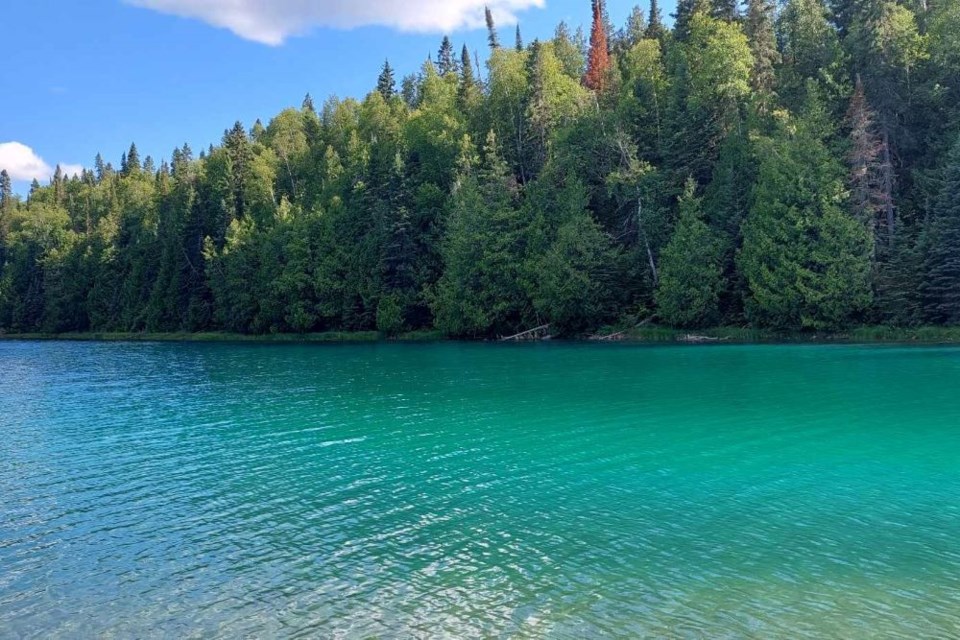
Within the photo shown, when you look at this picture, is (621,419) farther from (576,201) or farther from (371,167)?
(371,167)

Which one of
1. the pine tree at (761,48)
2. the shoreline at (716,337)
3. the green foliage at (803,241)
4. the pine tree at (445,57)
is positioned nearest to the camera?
the shoreline at (716,337)

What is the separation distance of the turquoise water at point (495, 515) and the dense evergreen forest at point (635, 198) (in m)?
26.4

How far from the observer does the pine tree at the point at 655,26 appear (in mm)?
91438

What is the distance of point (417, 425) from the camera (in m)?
24.7

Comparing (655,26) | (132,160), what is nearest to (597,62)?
(655,26)

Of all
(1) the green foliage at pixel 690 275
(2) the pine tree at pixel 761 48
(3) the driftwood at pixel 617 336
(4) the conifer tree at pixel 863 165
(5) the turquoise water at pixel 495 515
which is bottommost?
(5) the turquoise water at pixel 495 515

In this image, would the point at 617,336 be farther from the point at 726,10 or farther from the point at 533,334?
the point at 726,10

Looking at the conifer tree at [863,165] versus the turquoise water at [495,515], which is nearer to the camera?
the turquoise water at [495,515]

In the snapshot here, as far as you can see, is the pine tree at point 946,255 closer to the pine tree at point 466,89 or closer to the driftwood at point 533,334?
the driftwood at point 533,334

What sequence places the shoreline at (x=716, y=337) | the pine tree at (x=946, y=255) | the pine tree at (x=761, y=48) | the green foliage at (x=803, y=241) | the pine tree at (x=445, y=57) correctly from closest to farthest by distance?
the pine tree at (x=946, y=255)
the shoreline at (x=716, y=337)
the green foliage at (x=803, y=241)
the pine tree at (x=761, y=48)
the pine tree at (x=445, y=57)

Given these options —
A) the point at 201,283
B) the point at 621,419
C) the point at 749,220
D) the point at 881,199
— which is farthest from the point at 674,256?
the point at 201,283

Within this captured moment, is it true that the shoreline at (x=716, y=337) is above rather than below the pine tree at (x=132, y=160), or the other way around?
below

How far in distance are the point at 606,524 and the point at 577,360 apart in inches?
1277

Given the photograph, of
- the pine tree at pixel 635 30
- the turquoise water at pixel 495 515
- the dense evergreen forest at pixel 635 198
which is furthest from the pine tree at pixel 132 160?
the turquoise water at pixel 495 515
